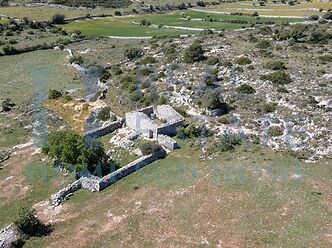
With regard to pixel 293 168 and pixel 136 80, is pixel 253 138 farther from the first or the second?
pixel 136 80

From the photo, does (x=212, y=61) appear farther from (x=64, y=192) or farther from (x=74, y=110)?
(x=64, y=192)

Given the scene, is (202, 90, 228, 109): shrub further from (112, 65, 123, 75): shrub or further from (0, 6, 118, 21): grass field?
(0, 6, 118, 21): grass field

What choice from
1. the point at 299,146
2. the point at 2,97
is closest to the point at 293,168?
the point at 299,146

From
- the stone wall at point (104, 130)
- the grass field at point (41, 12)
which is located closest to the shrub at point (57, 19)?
the grass field at point (41, 12)

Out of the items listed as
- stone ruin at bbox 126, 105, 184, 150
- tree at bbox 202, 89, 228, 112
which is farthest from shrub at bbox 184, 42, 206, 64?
stone ruin at bbox 126, 105, 184, 150

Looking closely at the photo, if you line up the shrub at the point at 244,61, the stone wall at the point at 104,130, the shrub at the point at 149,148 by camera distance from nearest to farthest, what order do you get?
the shrub at the point at 149,148, the stone wall at the point at 104,130, the shrub at the point at 244,61

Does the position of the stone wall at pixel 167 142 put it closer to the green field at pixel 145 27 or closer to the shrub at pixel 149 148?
the shrub at pixel 149 148

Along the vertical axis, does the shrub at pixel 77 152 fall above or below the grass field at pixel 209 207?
above
